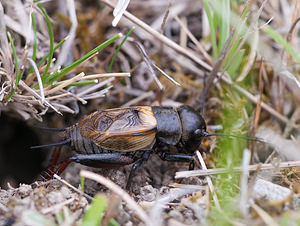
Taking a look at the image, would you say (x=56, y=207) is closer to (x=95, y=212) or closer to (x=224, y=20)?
(x=95, y=212)

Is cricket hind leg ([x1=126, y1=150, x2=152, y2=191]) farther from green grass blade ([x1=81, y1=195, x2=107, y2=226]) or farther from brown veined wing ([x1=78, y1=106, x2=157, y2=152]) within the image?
green grass blade ([x1=81, y1=195, x2=107, y2=226])

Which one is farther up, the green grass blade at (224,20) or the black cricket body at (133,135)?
the green grass blade at (224,20)

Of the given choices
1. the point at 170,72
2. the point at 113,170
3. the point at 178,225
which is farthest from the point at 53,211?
the point at 170,72

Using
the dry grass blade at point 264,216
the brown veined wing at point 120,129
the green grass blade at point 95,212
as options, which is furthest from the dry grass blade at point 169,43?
the green grass blade at point 95,212

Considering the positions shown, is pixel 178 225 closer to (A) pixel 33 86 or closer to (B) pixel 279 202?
(B) pixel 279 202

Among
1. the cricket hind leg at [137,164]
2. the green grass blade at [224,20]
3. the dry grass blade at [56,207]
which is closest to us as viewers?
the dry grass blade at [56,207]

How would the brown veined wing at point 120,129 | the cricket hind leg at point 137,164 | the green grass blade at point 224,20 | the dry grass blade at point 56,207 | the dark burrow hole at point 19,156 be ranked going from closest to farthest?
the dry grass blade at point 56,207
the cricket hind leg at point 137,164
the brown veined wing at point 120,129
the green grass blade at point 224,20
the dark burrow hole at point 19,156

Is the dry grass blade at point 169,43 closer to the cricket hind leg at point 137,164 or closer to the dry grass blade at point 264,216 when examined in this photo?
the cricket hind leg at point 137,164

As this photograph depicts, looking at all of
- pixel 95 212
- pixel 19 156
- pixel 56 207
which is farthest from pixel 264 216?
pixel 19 156

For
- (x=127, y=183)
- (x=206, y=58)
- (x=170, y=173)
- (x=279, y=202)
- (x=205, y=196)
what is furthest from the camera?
(x=206, y=58)
